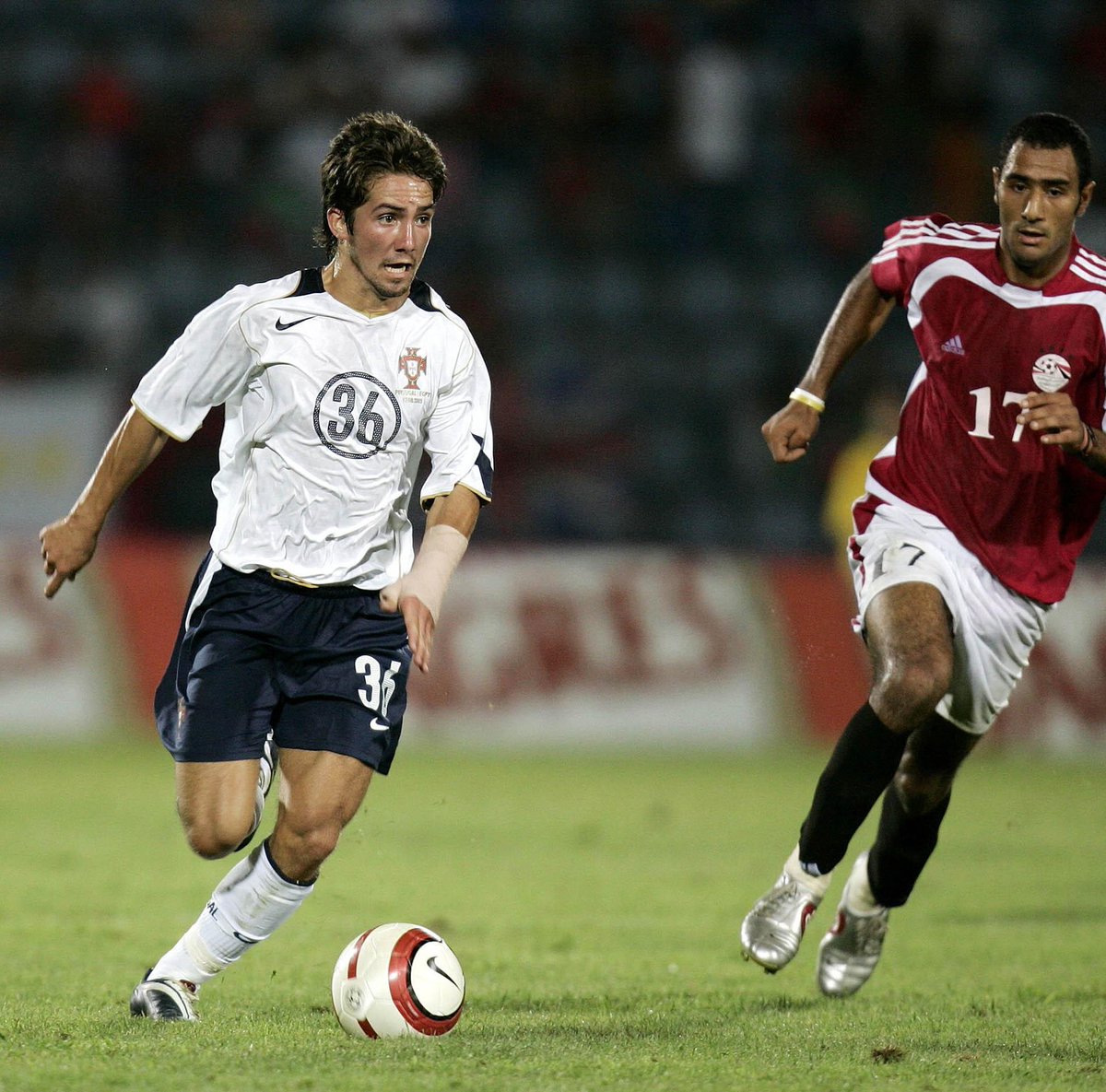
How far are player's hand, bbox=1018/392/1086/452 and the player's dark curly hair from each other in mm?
1658

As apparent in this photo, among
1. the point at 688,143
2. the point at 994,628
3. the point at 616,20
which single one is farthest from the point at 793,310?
the point at 994,628

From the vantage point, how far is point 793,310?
1564 centimetres

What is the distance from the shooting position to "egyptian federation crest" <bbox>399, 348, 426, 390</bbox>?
4742 millimetres

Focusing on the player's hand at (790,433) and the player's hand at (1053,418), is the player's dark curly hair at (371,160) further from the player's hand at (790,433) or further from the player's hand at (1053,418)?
the player's hand at (1053,418)

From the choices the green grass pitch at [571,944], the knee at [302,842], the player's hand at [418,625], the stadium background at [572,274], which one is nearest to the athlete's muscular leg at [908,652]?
the green grass pitch at [571,944]

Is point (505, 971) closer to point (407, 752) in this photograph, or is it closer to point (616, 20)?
point (407, 752)

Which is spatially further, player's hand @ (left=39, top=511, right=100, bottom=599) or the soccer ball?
player's hand @ (left=39, top=511, right=100, bottom=599)

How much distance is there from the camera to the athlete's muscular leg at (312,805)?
4.64m

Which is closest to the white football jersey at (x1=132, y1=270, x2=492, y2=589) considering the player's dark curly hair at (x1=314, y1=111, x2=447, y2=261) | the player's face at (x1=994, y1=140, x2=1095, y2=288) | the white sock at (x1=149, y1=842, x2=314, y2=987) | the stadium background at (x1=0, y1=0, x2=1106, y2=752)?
the player's dark curly hair at (x1=314, y1=111, x2=447, y2=261)

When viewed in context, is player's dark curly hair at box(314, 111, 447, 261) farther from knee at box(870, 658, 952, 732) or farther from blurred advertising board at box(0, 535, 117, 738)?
blurred advertising board at box(0, 535, 117, 738)

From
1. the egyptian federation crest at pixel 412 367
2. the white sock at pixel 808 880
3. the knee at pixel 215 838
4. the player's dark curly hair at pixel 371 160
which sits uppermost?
the player's dark curly hair at pixel 371 160

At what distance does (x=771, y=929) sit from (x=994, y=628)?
1.10 metres

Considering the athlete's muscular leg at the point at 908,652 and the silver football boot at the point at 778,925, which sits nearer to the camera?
the athlete's muscular leg at the point at 908,652

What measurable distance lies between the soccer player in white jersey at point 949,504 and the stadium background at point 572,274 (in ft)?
22.0
